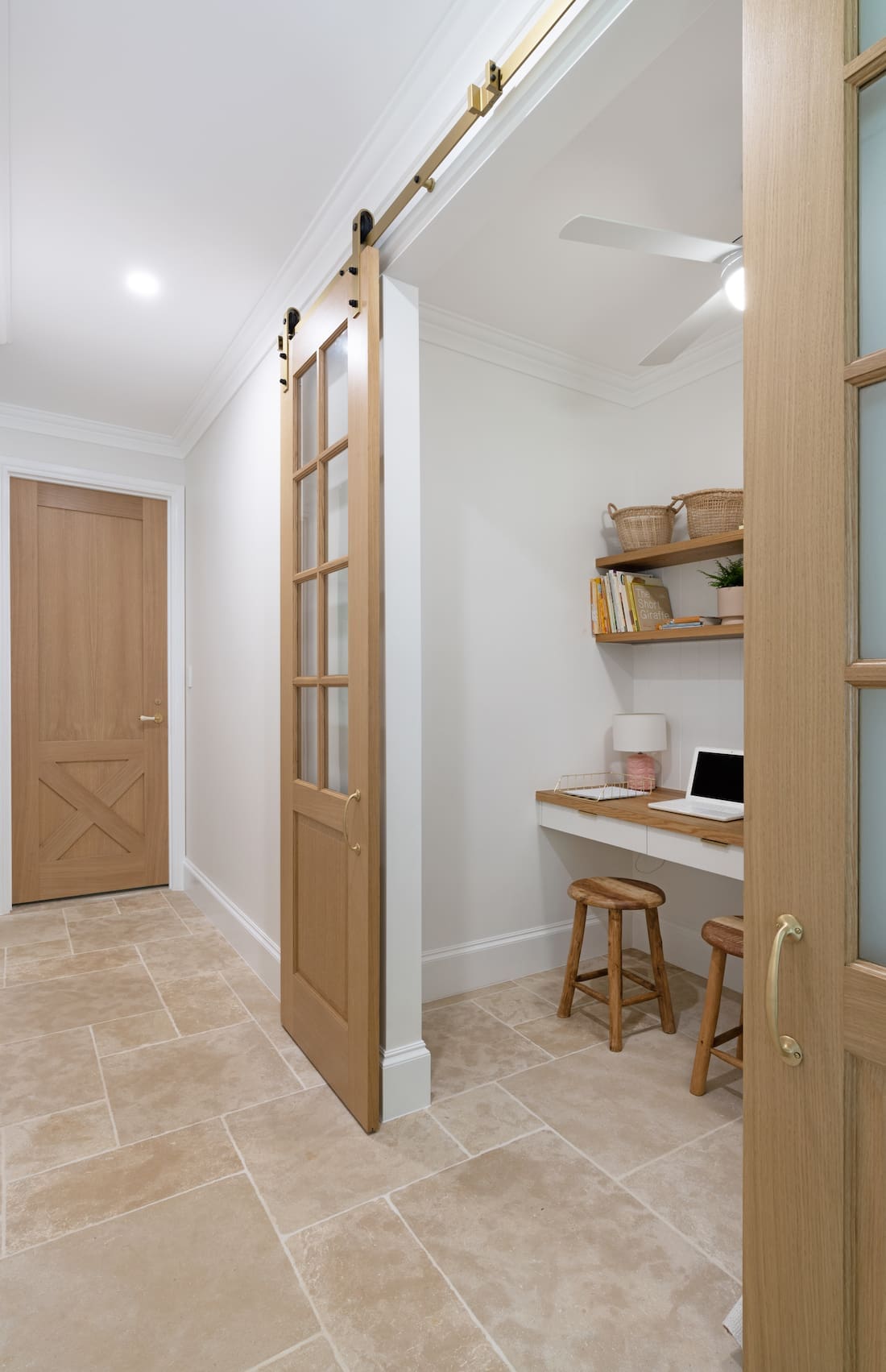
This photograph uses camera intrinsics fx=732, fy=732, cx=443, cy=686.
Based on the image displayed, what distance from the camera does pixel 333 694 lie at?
2.20 meters

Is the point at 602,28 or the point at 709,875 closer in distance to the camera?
the point at 602,28

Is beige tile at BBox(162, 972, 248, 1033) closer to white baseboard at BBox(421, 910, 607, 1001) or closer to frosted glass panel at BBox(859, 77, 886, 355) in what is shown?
white baseboard at BBox(421, 910, 607, 1001)

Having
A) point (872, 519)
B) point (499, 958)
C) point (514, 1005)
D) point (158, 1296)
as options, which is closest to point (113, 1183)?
point (158, 1296)

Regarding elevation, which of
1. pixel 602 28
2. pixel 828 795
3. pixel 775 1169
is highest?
pixel 602 28

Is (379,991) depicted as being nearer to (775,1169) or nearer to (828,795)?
(775,1169)

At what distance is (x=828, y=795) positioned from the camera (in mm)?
831

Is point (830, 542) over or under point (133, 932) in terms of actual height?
over

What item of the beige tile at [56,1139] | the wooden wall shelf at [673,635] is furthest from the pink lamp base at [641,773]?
the beige tile at [56,1139]

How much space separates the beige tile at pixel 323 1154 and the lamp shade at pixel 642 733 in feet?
5.42

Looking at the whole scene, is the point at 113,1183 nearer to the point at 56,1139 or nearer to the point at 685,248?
the point at 56,1139

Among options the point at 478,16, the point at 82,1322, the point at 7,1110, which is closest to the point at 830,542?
the point at 478,16

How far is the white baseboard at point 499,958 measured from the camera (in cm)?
279

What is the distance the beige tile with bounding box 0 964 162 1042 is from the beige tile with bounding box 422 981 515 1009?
102 centimetres

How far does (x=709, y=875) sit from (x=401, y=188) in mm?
2651
